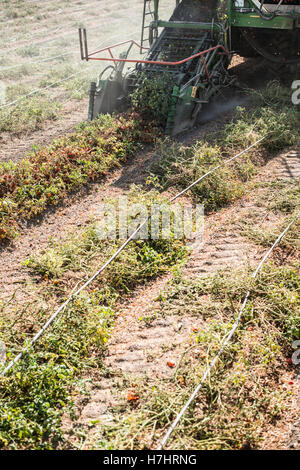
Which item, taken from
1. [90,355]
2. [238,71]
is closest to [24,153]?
[90,355]

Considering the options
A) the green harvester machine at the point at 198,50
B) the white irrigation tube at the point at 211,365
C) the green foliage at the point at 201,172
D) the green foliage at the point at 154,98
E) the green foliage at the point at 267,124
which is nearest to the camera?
the white irrigation tube at the point at 211,365

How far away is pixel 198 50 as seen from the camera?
10.2 metres

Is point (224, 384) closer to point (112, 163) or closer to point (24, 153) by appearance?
point (112, 163)

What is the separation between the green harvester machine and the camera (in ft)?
31.1

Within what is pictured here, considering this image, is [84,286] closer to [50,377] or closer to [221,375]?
[50,377]

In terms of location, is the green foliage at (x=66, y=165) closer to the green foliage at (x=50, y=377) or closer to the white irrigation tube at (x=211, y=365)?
the green foliage at (x=50, y=377)

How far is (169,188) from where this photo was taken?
7590 millimetres

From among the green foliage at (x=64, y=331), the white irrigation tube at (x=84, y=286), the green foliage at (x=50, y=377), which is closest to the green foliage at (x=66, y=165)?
the green foliage at (x=64, y=331)

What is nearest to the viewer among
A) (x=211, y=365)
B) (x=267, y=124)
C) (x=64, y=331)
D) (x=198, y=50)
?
(x=211, y=365)

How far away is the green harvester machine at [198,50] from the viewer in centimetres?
947

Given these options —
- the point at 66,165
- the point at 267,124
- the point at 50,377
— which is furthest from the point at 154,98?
the point at 50,377

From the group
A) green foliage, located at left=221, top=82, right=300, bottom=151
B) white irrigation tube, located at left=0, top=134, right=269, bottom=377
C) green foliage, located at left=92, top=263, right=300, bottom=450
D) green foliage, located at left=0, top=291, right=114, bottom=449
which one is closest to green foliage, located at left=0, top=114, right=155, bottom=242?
green foliage, located at left=221, top=82, right=300, bottom=151

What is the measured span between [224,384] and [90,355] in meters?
1.56
